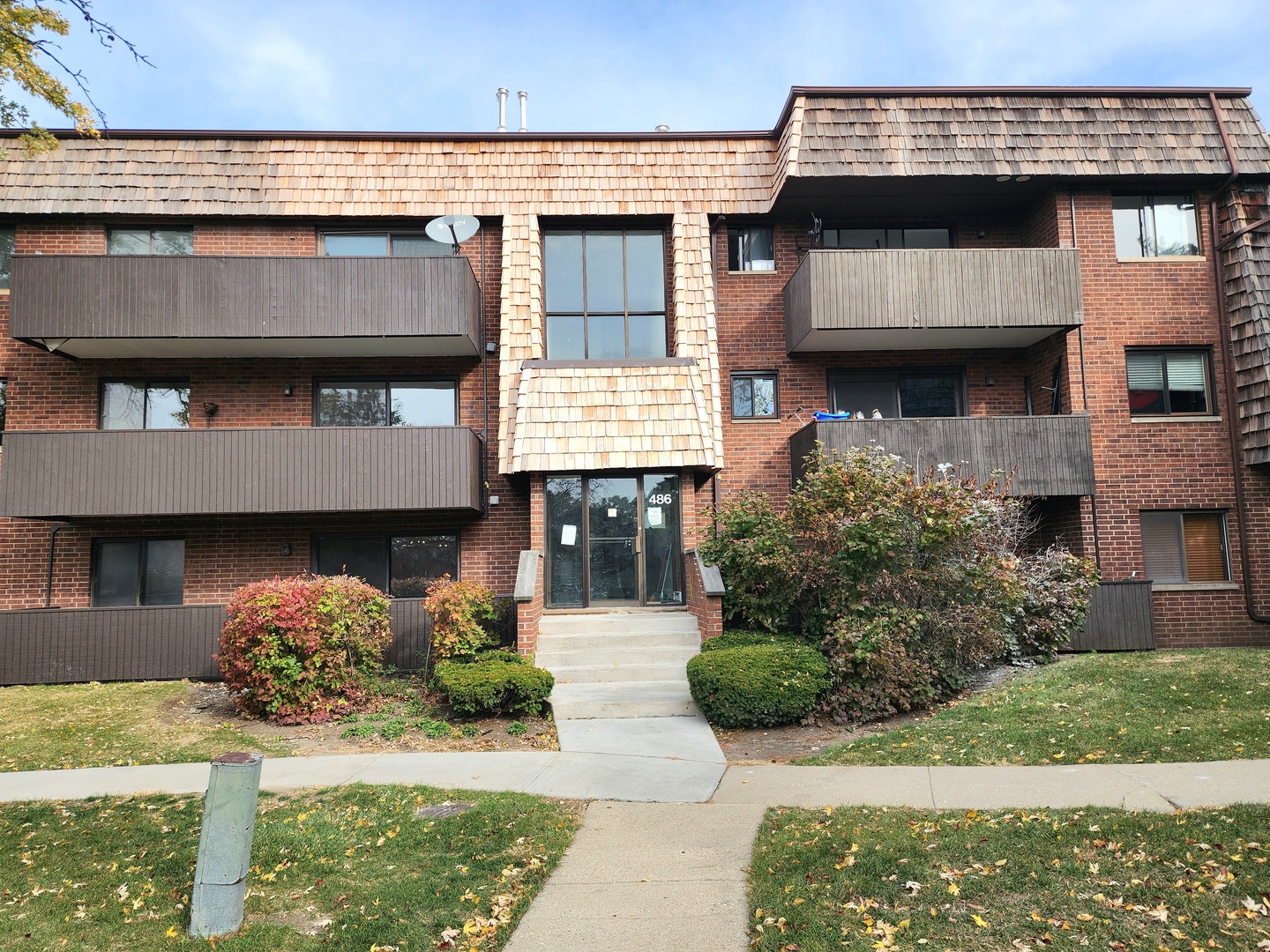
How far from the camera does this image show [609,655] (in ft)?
37.9

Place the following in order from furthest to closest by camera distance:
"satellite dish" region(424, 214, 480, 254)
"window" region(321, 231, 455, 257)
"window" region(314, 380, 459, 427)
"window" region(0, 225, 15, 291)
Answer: "window" region(321, 231, 455, 257) → "window" region(314, 380, 459, 427) → "window" region(0, 225, 15, 291) → "satellite dish" region(424, 214, 480, 254)

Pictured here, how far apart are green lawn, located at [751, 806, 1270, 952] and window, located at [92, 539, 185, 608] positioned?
11960mm

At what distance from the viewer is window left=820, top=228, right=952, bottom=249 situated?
52.4ft

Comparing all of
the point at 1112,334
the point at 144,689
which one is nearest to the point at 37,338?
the point at 144,689

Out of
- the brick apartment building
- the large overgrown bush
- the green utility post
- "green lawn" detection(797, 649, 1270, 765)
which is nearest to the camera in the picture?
the green utility post

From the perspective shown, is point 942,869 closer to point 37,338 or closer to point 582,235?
point 582,235

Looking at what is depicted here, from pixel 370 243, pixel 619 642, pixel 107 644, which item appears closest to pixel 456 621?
pixel 619 642

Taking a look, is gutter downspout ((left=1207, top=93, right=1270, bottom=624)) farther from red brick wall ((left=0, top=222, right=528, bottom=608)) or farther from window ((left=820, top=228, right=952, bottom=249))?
red brick wall ((left=0, top=222, right=528, bottom=608))

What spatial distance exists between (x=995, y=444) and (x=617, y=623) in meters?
6.75

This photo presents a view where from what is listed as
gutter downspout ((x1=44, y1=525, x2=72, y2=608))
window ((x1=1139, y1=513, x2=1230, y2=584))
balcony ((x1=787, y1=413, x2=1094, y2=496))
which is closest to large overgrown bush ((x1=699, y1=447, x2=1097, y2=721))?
balcony ((x1=787, y1=413, x2=1094, y2=496))

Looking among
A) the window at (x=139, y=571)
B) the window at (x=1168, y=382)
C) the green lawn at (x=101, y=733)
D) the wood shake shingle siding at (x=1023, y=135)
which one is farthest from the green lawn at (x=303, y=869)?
the window at (x=1168, y=382)

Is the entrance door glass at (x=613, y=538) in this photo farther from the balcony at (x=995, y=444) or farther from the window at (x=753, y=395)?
the balcony at (x=995, y=444)

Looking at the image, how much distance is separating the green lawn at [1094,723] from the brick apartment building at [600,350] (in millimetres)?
3697

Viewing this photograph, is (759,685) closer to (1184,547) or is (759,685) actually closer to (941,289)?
(941,289)
